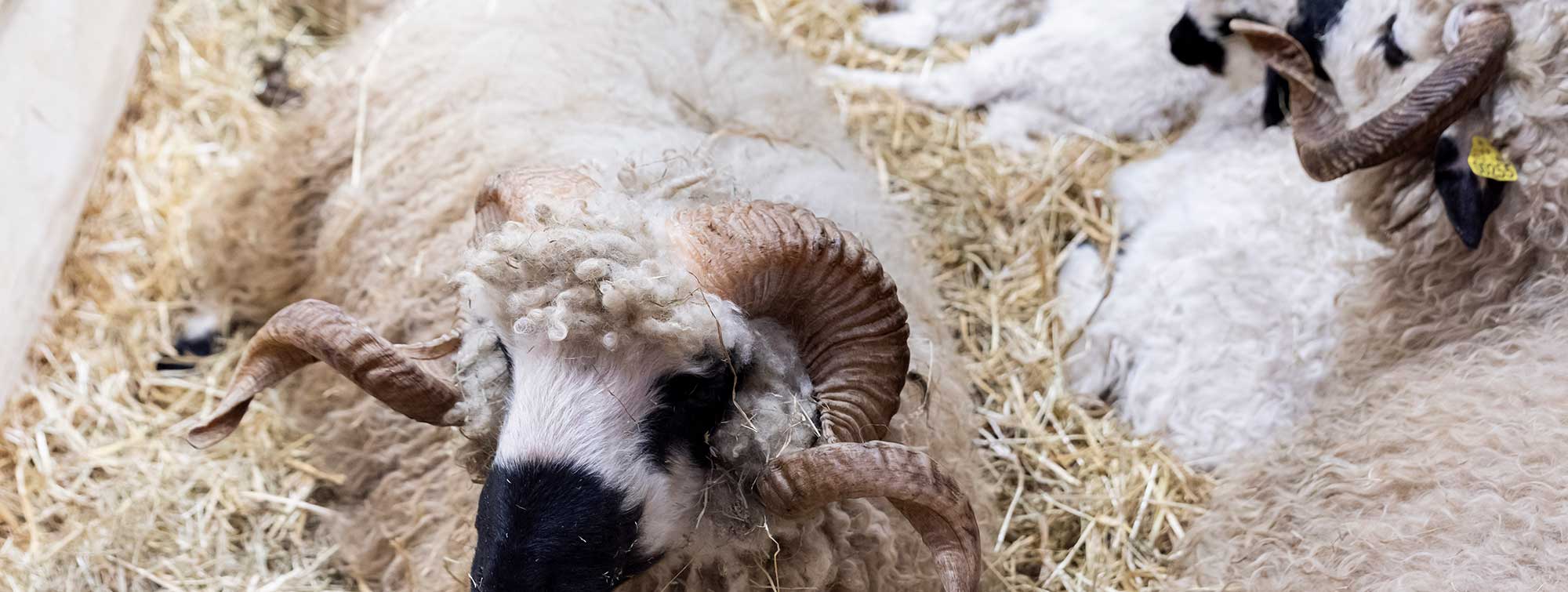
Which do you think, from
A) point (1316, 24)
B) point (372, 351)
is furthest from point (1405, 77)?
point (372, 351)

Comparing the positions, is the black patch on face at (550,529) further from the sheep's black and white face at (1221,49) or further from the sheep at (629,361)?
the sheep's black and white face at (1221,49)

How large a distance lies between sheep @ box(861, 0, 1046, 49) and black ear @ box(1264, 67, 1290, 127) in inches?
48.3

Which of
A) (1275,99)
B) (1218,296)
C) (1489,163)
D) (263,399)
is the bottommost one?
(263,399)

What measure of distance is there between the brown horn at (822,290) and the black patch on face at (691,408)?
5.0 inches

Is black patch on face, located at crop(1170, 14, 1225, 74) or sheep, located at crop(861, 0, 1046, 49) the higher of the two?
black patch on face, located at crop(1170, 14, 1225, 74)

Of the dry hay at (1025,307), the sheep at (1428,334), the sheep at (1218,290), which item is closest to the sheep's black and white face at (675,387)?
the dry hay at (1025,307)

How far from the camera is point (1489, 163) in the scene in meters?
2.70

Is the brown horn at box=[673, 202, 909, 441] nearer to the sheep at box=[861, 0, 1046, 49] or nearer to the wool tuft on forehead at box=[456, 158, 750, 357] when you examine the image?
the wool tuft on forehead at box=[456, 158, 750, 357]

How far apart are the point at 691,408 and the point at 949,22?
3.30 m

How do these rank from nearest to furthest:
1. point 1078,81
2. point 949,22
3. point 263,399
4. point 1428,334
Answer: point 1428,334
point 263,399
point 1078,81
point 949,22

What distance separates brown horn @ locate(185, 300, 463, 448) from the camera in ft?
7.44

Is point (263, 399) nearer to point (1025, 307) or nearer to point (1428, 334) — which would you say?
point (1025, 307)

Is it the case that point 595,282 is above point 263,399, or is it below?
above

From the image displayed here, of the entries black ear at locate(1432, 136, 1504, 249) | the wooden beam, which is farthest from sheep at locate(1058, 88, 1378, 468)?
the wooden beam
